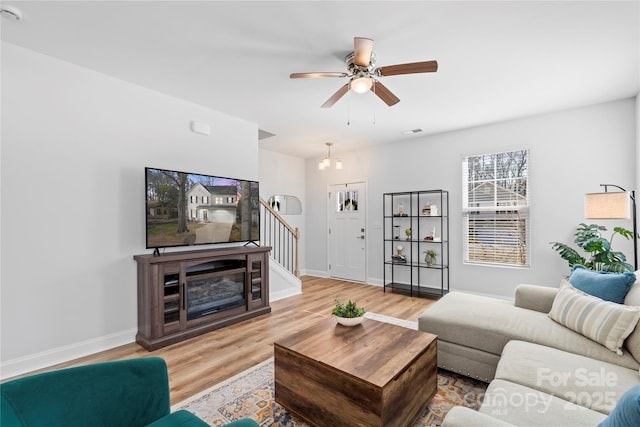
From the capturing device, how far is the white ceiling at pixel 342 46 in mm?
2164

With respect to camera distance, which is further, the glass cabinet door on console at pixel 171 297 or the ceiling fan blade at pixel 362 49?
the glass cabinet door on console at pixel 171 297

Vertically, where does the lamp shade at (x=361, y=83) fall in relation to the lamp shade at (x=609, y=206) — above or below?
above

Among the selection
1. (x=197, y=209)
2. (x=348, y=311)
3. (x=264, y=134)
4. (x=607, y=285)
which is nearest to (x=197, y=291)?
(x=197, y=209)

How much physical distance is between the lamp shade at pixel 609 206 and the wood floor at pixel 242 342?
7.40 feet

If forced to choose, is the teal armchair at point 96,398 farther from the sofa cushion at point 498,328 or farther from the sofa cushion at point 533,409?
the sofa cushion at point 498,328

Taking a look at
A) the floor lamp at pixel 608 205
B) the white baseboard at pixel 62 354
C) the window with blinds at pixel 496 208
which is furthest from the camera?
the window with blinds at pixel 496 208

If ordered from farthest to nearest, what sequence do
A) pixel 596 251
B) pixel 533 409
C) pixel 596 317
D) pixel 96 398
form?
pixel 596 251 < pixel 596 317 < pixel 533 409 < pixel 96 398

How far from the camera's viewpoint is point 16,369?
101 inches

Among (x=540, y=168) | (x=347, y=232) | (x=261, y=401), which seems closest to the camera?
(x=261, y=401)

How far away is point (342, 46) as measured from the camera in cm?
258

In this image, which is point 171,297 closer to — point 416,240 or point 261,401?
point 261,401

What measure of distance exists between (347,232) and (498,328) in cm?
425

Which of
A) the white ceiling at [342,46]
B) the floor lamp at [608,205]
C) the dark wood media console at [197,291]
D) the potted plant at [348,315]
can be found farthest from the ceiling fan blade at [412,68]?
the dark wood media console at [197,291]

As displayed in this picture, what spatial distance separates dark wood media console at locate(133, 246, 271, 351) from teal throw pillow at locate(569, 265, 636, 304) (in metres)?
3.41
